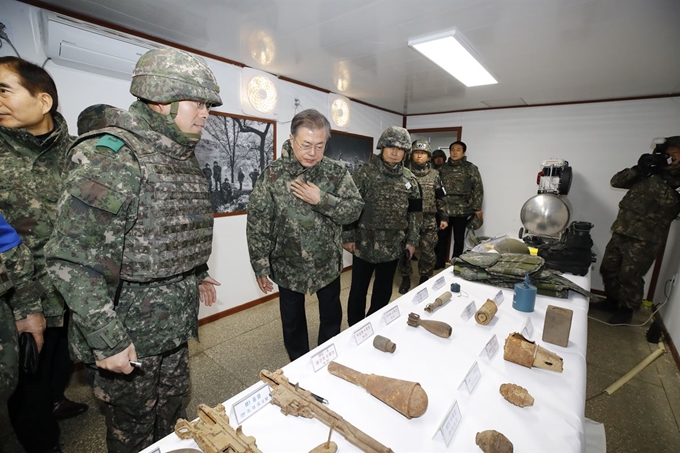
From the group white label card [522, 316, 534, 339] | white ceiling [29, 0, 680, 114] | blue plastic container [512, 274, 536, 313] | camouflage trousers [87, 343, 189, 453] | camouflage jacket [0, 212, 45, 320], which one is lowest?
camouflage trousers [87, 343, 189, 453]

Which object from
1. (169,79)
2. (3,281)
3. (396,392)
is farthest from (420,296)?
(3,281)

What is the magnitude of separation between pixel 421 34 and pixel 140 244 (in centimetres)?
231

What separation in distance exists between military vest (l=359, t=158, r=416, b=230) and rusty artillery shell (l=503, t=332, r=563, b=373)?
1.63m

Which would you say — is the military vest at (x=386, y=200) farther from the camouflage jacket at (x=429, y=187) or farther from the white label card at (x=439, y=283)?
the camouflage jacket at (x=429, y=187)

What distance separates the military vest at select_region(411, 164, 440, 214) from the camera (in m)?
4.06

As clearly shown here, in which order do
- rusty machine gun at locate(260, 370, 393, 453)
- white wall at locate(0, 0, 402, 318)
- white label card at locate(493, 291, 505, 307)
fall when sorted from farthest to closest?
white wall at locate(0, 0, 402, 318) < white label card at locate(493, 291, 505, 307) < rusty machine gun at locate(260, 370, 393, 453)

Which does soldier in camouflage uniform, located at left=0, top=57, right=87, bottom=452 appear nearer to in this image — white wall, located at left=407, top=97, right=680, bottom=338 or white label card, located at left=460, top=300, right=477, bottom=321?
white label card, located at left=460, top=300, right=477, bottom=321

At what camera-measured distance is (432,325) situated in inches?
55.4

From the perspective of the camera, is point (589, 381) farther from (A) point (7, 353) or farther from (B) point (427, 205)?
(A) point (7, 353)

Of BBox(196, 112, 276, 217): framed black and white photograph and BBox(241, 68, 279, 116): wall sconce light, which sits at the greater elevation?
BBox(241, 68, 279, 116): wall sconce light

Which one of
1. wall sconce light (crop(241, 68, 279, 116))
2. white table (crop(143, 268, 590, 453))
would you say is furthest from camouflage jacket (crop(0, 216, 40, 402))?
wall sconce light (crop(241, 68, 279, 116))

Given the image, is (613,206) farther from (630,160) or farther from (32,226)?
(32,226)

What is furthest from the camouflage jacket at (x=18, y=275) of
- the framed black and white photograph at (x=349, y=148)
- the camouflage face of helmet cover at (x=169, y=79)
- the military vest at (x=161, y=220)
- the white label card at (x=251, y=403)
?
the framed black and white photograph at (x=349, y=148)

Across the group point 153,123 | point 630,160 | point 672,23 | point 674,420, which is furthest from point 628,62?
point 153,123
